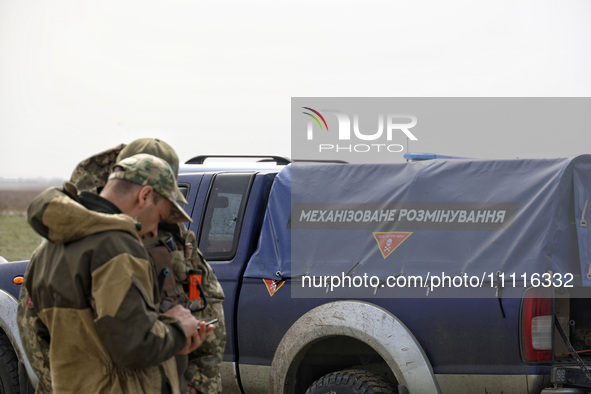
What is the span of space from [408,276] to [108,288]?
2.49 meters

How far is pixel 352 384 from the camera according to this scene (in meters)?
4.95

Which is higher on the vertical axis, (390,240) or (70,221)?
(70,221)

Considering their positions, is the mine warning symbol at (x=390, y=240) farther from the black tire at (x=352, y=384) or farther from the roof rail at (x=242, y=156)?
the roof rail at (x=242, y=156)

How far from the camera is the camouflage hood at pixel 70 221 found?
2920 mm

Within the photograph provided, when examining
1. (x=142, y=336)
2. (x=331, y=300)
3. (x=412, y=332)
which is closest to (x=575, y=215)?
(x=412, y=332)

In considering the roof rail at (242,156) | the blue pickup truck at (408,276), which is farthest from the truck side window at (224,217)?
the roof rail at (242,156)

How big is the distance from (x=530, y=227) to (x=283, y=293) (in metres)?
1.61

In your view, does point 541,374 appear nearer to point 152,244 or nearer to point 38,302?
point 152,244

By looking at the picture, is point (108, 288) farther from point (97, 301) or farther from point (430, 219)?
point (430, 219)

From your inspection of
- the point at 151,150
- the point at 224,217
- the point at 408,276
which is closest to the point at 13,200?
the point at 224,217

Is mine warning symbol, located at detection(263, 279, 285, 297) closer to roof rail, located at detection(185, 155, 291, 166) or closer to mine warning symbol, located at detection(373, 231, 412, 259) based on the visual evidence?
mine warning symbol, located at detection(373, 231, 412, 259)

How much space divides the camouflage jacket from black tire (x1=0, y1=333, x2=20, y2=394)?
3.39 meters


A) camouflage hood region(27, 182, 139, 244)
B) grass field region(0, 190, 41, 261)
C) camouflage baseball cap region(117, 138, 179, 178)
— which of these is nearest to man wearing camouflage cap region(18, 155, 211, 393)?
camouflage hood region(27, 182, 139, 244)

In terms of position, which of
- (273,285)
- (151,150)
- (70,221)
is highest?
(151,150)
